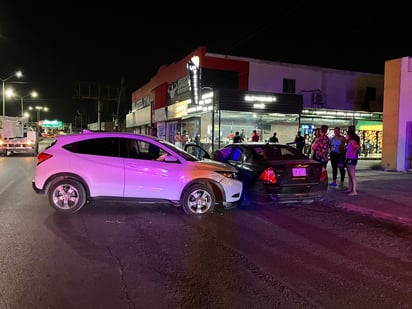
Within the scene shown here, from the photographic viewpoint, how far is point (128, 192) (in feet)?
26.2

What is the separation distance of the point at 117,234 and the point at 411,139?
14.2 meters

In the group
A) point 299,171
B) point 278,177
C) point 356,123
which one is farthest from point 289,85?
point 278,177

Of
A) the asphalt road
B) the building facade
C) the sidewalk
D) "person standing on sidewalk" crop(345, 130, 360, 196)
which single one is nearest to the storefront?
the building facade

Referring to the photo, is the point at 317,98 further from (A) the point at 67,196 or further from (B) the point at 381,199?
(A) the point at 67,196

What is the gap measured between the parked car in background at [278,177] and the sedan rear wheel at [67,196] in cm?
342

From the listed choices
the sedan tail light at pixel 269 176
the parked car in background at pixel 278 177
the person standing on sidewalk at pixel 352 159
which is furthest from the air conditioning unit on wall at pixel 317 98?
the sedan tail light at pixel 269 176

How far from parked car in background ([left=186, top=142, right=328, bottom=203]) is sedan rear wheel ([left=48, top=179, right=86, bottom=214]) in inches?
135

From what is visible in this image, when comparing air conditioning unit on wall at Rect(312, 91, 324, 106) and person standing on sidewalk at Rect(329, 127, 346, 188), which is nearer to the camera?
person standing on sidewalk at Rect(329, 127, 346, 188)

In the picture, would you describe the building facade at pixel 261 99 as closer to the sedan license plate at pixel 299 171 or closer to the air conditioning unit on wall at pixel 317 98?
the air conditioning unit on wall at pixel 317 98

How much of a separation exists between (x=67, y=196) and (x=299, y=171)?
478 cm

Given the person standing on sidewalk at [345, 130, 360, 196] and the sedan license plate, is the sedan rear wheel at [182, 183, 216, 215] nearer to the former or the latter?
the sedan license plate

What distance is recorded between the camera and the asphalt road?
413 centimetres

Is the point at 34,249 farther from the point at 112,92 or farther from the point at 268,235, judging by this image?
the point at 112,92

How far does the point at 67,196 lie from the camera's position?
8.09 meters
